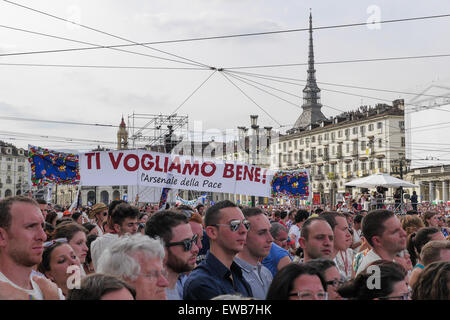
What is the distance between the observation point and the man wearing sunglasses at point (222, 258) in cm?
401

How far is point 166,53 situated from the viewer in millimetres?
16344

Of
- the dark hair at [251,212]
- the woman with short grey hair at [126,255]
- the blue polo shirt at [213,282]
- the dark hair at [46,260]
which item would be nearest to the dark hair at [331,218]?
the dark hair at [251,212]

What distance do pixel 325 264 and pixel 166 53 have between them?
13849 millimetres

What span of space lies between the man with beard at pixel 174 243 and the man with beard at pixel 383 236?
1.90m

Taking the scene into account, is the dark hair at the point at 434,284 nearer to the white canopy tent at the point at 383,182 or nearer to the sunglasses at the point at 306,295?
the sunglasses at the point at 306,295

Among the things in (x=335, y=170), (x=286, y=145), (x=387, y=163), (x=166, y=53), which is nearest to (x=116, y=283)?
(x=166, y=53)

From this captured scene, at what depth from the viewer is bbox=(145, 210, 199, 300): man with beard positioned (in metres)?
4.26

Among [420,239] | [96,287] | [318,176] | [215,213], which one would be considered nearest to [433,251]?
[420,239]

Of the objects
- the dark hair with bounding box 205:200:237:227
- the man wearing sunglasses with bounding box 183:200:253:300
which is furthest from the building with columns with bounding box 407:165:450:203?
the man wearing sunglasses with bounding box 183:200:253:300

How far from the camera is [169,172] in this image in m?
11.0

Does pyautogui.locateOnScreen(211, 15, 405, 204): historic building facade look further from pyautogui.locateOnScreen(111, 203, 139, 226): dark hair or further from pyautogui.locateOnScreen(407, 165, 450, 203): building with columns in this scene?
pyautogui.locateOnScreen(111, 203, 139, 226): dark hair

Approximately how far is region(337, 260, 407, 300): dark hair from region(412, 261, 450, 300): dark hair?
165 millimetres

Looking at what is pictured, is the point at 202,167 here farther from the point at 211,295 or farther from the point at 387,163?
the point at 387,163
